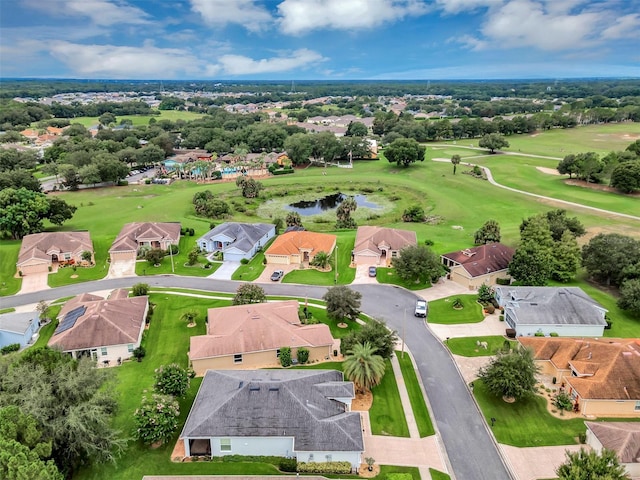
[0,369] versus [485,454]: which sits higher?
[0,369]

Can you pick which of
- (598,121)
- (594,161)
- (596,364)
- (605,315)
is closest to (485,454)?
(596,364)

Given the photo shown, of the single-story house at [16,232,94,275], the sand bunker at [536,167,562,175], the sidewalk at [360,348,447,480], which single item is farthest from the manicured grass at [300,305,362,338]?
the sand bunker at [536,167,562,175]

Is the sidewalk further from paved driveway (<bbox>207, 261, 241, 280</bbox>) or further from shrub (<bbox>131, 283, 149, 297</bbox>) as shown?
paved driveway (<bbox>207, 261, 241, 280</bbox>)

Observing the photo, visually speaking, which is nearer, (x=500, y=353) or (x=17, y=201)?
(x=500, y=353)

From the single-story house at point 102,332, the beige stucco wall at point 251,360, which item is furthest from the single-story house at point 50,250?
the beige stucco wall at point 251,360

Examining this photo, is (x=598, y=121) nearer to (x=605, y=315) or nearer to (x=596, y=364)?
(x=605, y=315)

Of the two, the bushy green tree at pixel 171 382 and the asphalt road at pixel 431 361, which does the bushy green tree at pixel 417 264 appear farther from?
the bushy green tree at pixel 171 382

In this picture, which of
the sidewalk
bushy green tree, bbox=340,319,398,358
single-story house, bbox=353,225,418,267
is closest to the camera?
the sidewalk

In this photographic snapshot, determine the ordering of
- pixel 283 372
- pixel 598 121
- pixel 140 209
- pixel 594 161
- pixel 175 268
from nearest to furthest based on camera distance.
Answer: pixel 283 372, pixel 175 268, pixel 140 209, pixel 594 161, pixel 598 121
